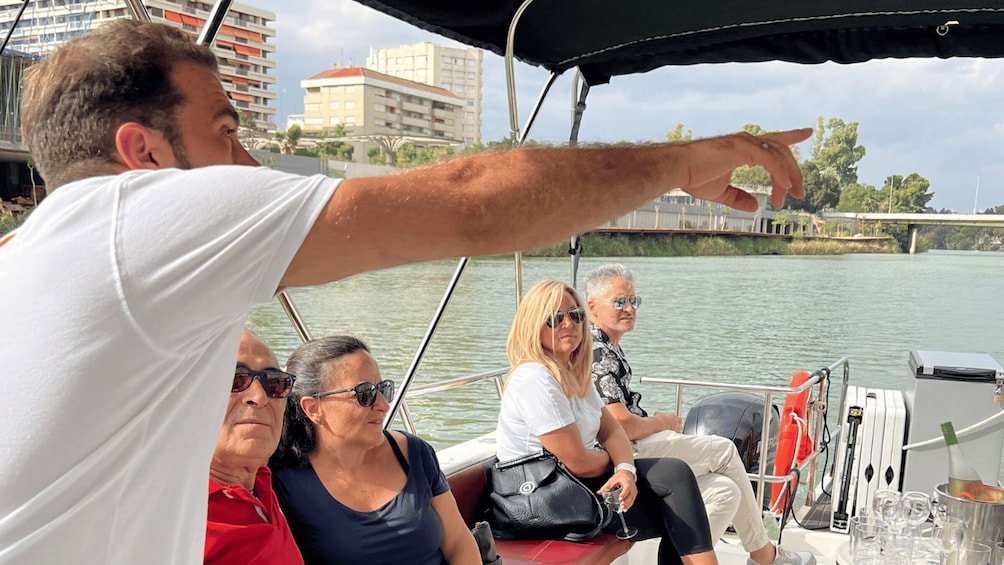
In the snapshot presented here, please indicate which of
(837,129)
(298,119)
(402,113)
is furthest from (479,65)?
(837,129)

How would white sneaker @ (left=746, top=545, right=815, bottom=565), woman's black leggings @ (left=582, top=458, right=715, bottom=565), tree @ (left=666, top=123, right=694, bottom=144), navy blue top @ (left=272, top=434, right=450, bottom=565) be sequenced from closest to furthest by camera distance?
tree @ (left=666, top=123, right=694, bottom=144) → navy blue top @ (left=272, top=434, right=450, bottom=565) → woman's black leggings @ (left=582, top=458, right=715, bottom=565) → white sneaker @ (left=746, top=545, right=815, bottom=565)

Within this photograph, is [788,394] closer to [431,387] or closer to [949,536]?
[949,536]

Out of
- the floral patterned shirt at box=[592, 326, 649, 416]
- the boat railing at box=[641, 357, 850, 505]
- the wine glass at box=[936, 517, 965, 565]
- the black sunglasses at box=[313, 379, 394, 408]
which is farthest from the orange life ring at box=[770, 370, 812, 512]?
the black sunglasses at box=[313, 379, 394, 408]

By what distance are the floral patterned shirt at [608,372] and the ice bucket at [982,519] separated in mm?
1108

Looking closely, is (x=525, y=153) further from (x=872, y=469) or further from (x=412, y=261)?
(x=872, y=469)

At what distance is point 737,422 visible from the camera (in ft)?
13.4

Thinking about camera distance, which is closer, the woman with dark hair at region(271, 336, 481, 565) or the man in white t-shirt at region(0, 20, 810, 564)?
the man in white t-shirt at region(0, 20, 810, 564)

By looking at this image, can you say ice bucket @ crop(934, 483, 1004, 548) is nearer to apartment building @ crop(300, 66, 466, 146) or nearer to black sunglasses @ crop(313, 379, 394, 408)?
black sunglasses @ crop(313, 379, 394, 408)

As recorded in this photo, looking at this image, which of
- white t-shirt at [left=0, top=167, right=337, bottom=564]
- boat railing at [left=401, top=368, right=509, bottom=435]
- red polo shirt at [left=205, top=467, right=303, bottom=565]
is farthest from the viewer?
boat railing at [left=401, top=368, right=509, bottom=435]

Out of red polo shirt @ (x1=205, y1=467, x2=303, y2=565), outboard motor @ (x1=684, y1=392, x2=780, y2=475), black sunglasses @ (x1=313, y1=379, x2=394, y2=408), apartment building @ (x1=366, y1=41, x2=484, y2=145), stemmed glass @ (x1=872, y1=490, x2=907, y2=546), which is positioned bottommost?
outboard motor @ (x1=684, y1=392, x2=780, y2=475)

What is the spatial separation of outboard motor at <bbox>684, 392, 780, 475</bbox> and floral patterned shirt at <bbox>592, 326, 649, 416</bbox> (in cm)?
115

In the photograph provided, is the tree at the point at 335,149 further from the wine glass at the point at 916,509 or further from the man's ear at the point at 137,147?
the man's ear at the point at 137,147

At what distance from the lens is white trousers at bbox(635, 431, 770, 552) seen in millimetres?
2936

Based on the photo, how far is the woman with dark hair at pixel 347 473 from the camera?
5.80 feet
